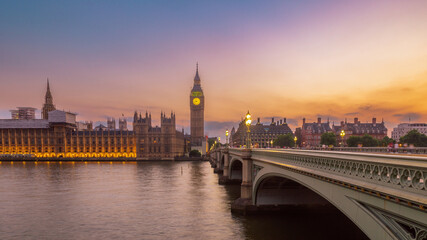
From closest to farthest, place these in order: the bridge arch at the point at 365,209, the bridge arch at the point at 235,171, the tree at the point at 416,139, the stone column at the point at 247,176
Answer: the bridge arch at the point at 365,209
the stone column at the point at 247,176
the bridge arch at the point at 235,171
the tree at the point at 416,139

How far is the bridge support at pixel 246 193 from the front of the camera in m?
34.8

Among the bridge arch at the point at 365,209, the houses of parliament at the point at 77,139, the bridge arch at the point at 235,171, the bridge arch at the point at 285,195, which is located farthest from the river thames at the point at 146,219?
the houses of parliament at the point at 77,139

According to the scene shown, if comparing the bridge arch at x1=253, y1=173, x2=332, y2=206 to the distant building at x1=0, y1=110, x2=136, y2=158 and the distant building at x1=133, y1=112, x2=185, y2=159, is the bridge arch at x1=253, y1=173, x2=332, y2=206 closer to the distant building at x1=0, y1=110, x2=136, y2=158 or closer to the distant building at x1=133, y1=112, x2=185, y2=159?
the distant building at x1=133, y1=112, x2=185, y2=159

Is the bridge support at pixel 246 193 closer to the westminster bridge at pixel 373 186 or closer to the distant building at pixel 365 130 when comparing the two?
the westminster bridge at pixel 373 186

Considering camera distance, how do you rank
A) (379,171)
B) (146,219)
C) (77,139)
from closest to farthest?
(379,171) < (146,219) < (77,139)

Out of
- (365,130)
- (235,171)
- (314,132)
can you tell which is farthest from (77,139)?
(365,130)

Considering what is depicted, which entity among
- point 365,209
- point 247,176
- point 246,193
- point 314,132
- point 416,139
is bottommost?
point 246,193

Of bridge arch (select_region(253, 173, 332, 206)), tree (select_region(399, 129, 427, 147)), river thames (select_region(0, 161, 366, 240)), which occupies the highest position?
tree (select_region(399, 129, 427, 147))

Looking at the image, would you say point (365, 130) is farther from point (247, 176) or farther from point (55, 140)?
point (55, 140)

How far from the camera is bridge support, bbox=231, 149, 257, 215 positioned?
34.8 m

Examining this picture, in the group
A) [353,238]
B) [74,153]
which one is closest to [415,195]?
[353,238]

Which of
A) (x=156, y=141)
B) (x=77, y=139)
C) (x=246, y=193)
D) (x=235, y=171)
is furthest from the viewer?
(x=77, y=139)

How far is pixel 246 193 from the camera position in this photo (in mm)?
35594

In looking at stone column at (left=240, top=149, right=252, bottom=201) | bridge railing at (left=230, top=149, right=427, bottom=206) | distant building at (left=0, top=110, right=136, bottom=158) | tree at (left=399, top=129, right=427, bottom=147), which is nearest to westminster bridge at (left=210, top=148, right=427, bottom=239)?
bridge railing at (left=230, top=149, right=427, bottom=206)
